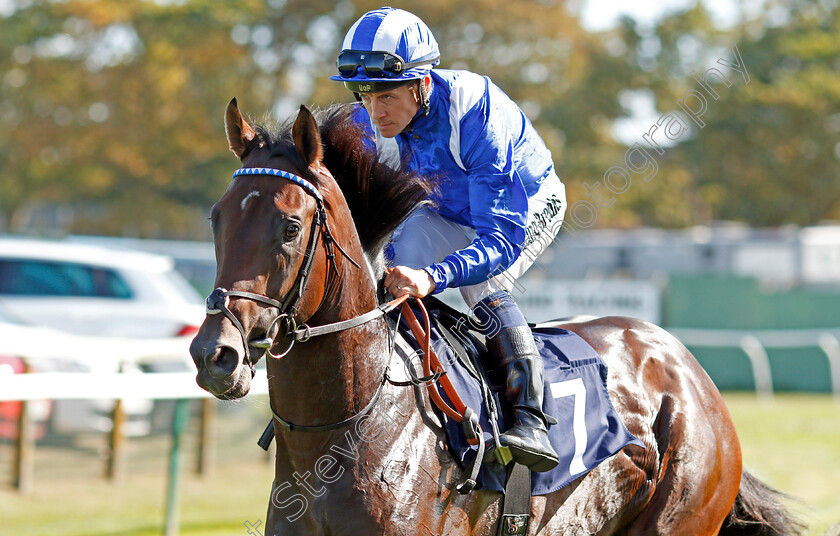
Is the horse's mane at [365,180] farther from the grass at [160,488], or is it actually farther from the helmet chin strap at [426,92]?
the grass at [160,488]

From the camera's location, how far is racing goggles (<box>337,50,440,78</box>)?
2.84 metres

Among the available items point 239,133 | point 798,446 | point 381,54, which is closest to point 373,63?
point 381,54

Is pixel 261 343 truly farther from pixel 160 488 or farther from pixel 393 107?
pixel 160 488

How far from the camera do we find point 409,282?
2719mm

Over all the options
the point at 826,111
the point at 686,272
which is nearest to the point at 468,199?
the point at 686,272

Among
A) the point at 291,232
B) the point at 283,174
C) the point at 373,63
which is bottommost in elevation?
the point at 291,232

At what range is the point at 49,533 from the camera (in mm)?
5660

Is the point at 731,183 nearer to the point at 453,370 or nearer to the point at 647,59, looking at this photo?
the point at 647,59

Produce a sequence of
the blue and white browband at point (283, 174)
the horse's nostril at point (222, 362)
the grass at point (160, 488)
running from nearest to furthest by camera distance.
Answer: the horse's nostril at point (222, 362) → the blue and white browband at point (283, 174) → the grass at point (160, 488)

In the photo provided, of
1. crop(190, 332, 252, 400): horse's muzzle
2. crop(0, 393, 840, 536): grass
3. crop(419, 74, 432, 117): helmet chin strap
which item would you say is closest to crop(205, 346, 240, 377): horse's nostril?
crop(190, 332, 252, 400): horse's muzzle

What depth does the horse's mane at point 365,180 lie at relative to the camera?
2.89 metres

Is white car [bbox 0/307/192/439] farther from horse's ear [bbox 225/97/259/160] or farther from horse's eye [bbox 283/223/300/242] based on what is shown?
horse's eye [bbox 283/223/300/242]

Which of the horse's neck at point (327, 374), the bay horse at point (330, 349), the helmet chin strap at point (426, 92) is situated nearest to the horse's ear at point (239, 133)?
the bay horse at point (330, 349)

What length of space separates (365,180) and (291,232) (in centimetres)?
54
